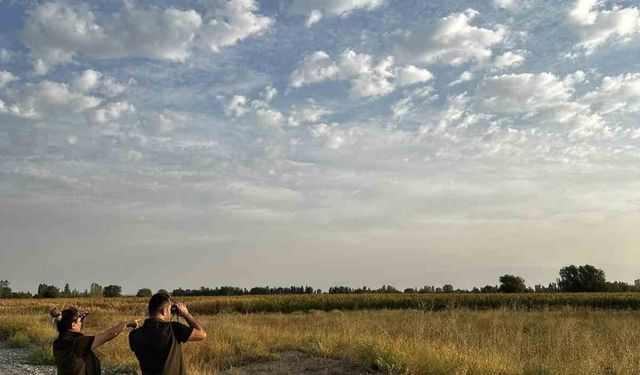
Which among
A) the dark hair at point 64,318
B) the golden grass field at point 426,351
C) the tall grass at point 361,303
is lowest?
the golden grass field at point 426,351

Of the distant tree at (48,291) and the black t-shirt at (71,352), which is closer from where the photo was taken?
the black t-shirt at (71,352)

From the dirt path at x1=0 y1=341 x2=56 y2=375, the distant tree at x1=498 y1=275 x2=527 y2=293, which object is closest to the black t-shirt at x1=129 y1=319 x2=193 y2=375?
the dirt path at x1=0 y1=341 x2=56 y2=375

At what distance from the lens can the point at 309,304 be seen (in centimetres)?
4891

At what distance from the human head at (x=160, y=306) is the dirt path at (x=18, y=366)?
910 cm

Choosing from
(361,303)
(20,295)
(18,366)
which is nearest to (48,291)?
(20,295)

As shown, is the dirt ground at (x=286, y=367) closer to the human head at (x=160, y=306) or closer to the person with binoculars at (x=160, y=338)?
the person with binoculars at (x=160, y=338)

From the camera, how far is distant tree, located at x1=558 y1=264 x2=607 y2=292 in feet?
254

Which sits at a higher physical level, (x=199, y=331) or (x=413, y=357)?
(x=199, y=331)

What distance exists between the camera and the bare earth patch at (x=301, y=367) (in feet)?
35.8

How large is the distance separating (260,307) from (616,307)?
26962 mm

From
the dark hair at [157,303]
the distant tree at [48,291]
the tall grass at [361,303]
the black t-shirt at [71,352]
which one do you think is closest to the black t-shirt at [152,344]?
the dark hair at [157,303]

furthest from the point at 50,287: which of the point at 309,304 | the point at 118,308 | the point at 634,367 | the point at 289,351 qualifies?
the point at 634,367

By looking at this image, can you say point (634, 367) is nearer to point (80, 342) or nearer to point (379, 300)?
point (80, 342)

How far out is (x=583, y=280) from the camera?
7912 cm
